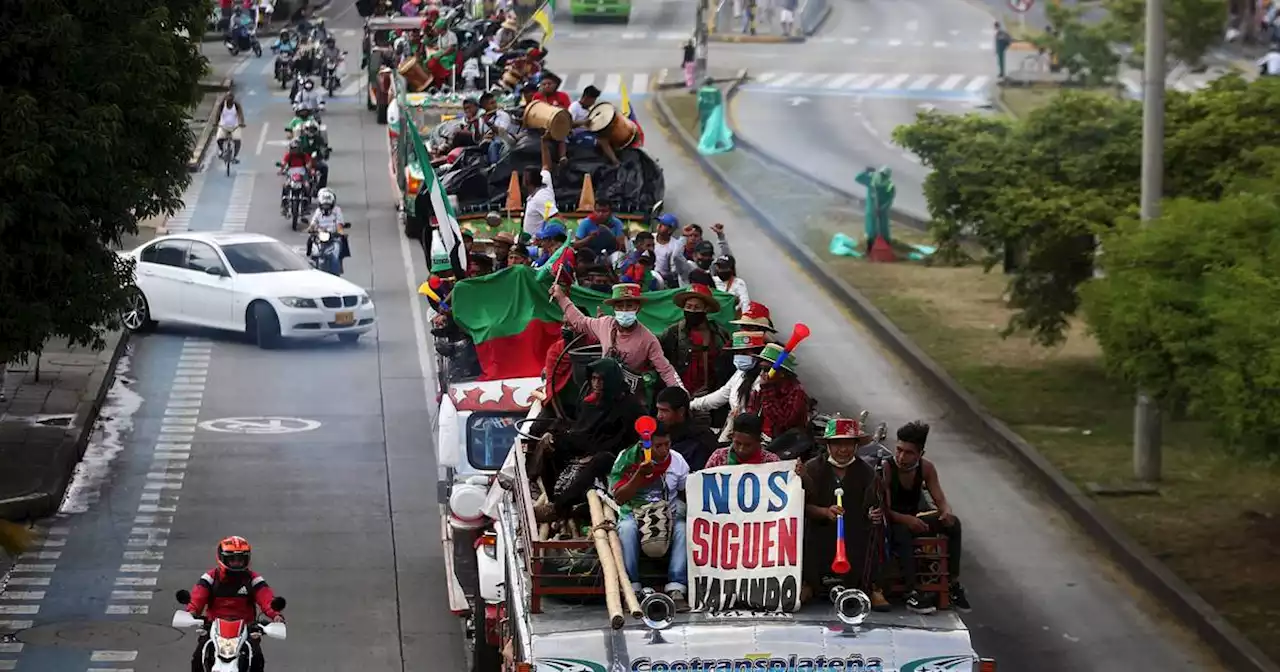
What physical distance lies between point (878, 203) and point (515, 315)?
1852cm

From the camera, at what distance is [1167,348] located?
1694 centimetres

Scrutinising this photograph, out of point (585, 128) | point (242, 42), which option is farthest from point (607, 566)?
point (242, 42)

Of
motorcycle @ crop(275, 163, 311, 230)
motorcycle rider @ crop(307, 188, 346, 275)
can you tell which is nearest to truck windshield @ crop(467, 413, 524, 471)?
motorcycle rider @ crop(307, 188, 346, 275)

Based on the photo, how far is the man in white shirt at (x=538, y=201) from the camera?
77.8ft

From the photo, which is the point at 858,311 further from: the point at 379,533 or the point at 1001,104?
the point at 1001,104

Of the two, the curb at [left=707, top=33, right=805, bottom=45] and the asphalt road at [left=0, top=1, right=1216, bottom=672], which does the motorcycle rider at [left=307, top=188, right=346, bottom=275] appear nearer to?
the asphalt road at [left=0, top=1, right=1216, bottom=672]

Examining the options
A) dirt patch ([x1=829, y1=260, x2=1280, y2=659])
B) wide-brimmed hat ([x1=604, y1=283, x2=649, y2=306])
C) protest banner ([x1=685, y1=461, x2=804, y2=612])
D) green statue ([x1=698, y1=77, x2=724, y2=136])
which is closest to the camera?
protest banner ([x1=685, y1=461, x2=804, y2=612])

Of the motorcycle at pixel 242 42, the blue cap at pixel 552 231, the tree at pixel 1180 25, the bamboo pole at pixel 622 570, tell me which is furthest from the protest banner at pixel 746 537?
the motorcycle at pixel 242 42

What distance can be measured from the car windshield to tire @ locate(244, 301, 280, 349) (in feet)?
2.19

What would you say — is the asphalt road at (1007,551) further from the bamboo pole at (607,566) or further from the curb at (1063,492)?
the bamboo pole at (607,566)

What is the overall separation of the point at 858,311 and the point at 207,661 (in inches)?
754

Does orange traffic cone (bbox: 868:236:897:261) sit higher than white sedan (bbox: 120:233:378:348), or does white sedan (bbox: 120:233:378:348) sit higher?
white sedan (bbox: 120:233:378:348)

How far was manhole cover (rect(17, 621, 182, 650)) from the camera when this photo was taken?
659 inches

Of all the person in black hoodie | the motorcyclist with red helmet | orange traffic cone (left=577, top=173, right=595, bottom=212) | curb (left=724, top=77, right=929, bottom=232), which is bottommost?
curb (left=724, top=77, right=929, bottom=232)
